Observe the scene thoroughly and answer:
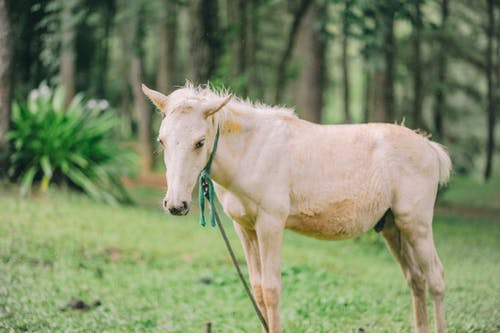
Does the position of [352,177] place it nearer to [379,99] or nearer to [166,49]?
[379,99]

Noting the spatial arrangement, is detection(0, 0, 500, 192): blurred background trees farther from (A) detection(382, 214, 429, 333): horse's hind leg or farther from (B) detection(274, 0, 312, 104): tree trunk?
(A) detection(382, 214, 429, 333): horse's hind leg

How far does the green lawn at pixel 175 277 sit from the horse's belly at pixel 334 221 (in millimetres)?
1418

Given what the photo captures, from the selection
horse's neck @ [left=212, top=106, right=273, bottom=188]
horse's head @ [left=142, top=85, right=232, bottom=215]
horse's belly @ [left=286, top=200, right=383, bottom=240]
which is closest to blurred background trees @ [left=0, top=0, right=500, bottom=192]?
horse's neck @ [left=212, top=106, right=273, bottom=188]

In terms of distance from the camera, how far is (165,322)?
6.16 metres

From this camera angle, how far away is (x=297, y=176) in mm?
4688

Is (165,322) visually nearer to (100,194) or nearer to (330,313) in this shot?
(330,313)

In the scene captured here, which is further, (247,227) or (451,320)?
(451,320)

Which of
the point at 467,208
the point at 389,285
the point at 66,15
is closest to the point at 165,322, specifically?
the point at 389,285

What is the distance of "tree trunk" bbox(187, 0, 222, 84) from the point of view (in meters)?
13.1

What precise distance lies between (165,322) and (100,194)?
623 centimetres

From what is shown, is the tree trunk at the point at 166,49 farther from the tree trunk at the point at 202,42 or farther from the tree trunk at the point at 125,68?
the tree trunk at the point at 202,42

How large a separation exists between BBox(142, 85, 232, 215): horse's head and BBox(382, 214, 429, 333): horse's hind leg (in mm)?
1906

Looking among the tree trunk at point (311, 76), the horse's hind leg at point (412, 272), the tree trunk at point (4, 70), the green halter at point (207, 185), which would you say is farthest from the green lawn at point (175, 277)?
the tree trunk at point (311, 76)

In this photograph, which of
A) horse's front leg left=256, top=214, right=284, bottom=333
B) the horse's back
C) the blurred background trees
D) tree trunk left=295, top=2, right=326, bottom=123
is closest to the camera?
horse's front leg left=256, top=214, right=284, bottom=333
